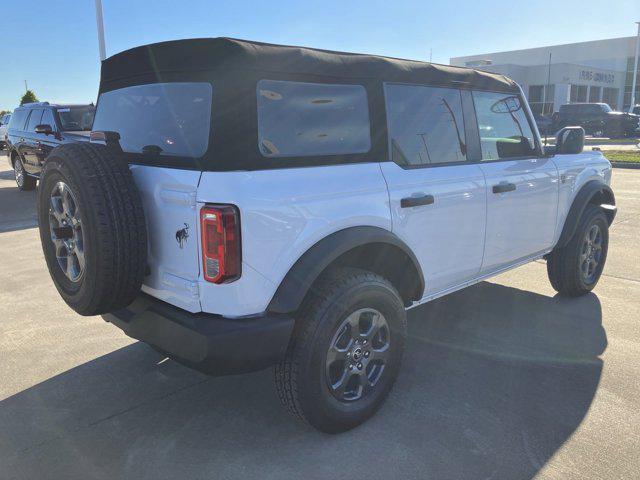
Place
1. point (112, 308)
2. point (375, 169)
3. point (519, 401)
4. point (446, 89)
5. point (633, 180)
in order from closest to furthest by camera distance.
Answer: point (112, 308), point (375, 169), point (519, 401), point (446, 89), point (633, 180)

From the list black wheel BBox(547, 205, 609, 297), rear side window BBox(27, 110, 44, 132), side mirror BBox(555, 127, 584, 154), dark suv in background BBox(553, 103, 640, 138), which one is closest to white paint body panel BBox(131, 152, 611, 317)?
side mirror BBox(555, 127, 584, 154)

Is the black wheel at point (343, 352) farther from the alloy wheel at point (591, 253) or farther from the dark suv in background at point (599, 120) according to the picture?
the dark suv in background at point (599, 120)

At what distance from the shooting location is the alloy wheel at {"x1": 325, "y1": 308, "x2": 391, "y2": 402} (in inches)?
106

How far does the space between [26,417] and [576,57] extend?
7003 centimetres

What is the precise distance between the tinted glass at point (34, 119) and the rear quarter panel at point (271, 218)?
10056 mm

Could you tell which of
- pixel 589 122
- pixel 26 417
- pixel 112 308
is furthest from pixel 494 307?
pixel 589 122

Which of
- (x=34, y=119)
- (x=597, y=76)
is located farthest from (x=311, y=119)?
(x=597, y=76)

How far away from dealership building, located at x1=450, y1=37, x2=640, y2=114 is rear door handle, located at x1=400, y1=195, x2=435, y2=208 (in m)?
38.3

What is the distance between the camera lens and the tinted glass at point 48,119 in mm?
10148

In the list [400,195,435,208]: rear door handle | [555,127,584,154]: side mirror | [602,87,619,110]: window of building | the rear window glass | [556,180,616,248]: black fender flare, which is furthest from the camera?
[602,87,619,110]: window of building

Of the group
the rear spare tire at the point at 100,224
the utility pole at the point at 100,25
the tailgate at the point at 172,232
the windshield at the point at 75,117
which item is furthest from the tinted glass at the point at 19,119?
the tailgate at the point at 172,232

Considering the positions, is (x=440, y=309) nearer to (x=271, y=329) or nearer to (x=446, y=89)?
(x=446, y=89)

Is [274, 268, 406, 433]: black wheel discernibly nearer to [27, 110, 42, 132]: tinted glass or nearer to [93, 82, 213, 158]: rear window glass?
[93, 82, 213, 158]: rear window glass

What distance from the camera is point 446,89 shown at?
3.47 meters
